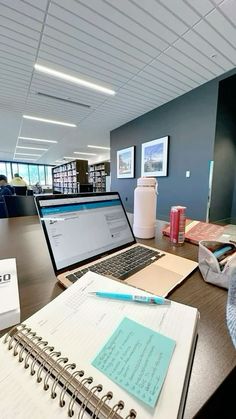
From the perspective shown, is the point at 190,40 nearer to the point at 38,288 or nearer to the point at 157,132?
the point at 157,132

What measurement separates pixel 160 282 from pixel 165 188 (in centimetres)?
316

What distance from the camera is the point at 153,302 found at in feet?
1.17

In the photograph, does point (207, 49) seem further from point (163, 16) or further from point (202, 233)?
point (202, 233)

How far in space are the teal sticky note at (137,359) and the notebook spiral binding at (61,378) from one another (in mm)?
21

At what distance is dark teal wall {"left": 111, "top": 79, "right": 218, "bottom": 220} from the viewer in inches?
106

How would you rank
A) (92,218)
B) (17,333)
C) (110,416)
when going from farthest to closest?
(92,218), (17,333), (110,416)

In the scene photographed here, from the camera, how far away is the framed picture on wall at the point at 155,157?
11.1 feet

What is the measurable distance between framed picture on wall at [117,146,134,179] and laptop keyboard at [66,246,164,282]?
12.3 ft

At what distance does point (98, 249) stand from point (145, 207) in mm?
309

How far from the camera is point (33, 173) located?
1245 cm

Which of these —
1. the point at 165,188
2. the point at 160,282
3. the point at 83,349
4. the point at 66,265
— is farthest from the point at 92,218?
the point at 165,188

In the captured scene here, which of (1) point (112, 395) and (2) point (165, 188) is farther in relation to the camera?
(2) point (165, 188)

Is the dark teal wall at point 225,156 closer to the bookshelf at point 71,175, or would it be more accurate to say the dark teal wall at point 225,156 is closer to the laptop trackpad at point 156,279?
the laptop trackpad at point 156,279

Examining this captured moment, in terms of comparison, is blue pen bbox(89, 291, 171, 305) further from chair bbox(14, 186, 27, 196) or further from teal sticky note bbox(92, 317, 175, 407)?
chair bbox(14, 186, 27, 196)
